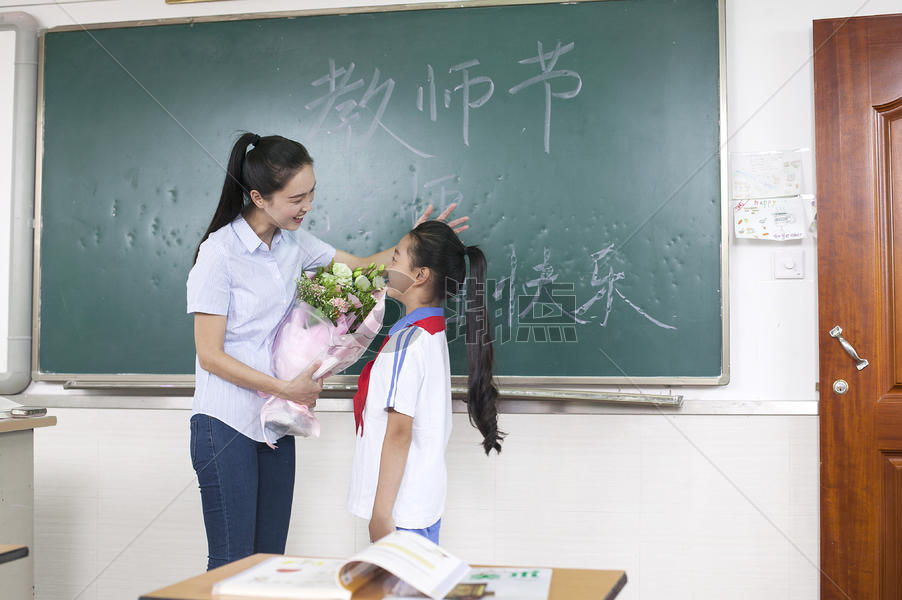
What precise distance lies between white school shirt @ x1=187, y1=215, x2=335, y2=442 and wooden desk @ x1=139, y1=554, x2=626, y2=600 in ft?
2.13

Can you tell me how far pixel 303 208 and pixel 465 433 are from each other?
3.17ft

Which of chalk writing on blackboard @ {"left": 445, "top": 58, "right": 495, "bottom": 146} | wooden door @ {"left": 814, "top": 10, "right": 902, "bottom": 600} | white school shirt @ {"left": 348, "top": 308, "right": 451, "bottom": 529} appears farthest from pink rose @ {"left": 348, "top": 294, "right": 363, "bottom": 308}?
wooden door @ {"left": 814, "top": 10, "right": 902, "bottom": 600}

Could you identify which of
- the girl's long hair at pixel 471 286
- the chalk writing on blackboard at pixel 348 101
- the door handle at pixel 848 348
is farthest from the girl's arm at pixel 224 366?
the door handle at pixel 848 348

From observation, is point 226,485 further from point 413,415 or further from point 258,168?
point 258,168

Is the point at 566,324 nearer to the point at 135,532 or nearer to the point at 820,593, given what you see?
the point at 820,593

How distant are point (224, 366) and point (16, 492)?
0.81 metres

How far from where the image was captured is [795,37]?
7.63 feet

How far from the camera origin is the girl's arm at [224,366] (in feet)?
5.77

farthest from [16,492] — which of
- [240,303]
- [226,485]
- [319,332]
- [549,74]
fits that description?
[549,74]

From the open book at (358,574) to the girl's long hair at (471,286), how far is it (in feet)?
2.66

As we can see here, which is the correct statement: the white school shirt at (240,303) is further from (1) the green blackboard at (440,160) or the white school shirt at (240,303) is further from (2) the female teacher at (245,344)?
(1) the green blackboard at (440,160)

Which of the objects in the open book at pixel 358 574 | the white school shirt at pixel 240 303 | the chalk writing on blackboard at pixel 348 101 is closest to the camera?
the open book at pixel 358 574

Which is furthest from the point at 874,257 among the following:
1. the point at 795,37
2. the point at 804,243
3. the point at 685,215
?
the point at 795,37

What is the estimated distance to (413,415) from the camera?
1.70m
